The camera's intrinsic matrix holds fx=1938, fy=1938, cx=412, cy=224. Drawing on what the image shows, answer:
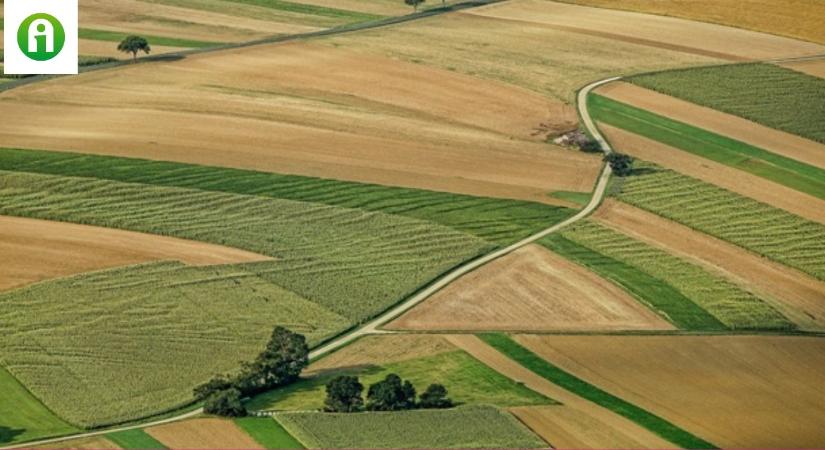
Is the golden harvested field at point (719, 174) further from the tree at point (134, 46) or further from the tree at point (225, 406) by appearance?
the tree at point (225, 406)

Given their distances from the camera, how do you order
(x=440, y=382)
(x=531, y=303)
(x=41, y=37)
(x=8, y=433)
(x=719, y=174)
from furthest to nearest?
(x=41, y=37)
(x=719, y=174)
(x=531, y=303)
(x=440, y=382)
(x=8, y=433)

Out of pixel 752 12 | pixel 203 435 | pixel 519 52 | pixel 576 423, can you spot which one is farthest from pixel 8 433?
pixel 752 12

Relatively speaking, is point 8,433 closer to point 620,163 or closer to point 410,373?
point 410,373

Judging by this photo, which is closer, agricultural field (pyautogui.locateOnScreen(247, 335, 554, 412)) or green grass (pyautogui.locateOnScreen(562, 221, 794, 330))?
agricultural field (pyautogui.locateOnScreen(247, 335, 554, 412))

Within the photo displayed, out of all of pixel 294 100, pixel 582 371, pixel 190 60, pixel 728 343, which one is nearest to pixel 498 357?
pixel 582 371

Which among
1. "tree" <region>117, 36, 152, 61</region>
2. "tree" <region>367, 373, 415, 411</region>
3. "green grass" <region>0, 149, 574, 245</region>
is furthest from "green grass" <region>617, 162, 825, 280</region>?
"tree" <region>117, 36, 152, 61</region>

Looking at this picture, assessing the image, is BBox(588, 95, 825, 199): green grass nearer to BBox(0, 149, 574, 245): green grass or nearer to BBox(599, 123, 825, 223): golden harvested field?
BBox(599, 123, 825, 223): golden harvested field

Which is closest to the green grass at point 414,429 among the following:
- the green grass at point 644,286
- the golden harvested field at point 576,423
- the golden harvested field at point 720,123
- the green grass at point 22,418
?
the golden harvested field at point 576,423
